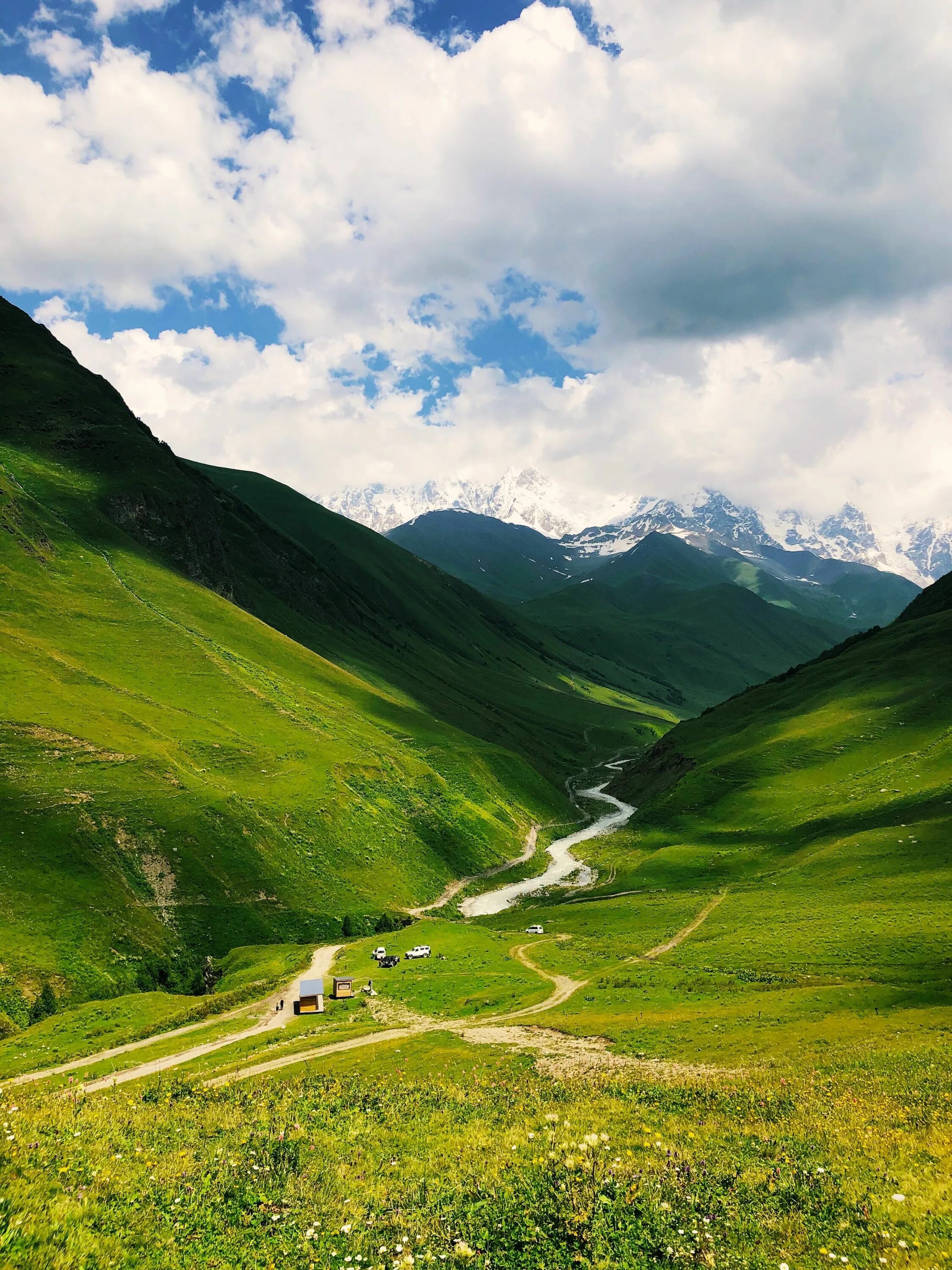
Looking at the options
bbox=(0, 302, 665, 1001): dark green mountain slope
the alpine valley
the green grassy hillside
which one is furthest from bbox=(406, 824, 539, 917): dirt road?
the green grassy hillside

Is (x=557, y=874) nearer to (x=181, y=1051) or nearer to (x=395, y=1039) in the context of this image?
(x=395, y=1039)

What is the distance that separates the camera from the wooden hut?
60.3m

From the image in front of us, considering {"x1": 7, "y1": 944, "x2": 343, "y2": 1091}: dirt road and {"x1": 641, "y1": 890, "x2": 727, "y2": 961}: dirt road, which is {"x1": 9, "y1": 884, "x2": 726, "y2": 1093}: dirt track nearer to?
{"x1": 7, "y1": 944, "x2": 343, "y2": 1091}: dirt road

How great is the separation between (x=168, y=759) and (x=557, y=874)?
79.6 m

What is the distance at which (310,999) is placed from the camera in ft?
201

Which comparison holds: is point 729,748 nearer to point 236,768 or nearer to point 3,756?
point 236,768

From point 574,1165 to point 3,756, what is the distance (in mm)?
93992

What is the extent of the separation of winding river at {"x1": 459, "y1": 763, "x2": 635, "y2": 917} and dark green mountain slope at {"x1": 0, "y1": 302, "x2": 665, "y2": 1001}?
9075 millimetres

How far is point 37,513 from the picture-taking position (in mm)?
152875

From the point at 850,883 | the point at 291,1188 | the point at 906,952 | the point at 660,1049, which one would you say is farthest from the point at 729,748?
the point at 291,1188

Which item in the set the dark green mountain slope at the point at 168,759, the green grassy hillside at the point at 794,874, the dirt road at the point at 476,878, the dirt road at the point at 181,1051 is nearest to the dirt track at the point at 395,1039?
the dirt road at the point at 181,1051

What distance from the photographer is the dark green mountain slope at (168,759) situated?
7719 centimetres

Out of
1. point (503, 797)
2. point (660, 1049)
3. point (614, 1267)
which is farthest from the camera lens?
point (503, 797)

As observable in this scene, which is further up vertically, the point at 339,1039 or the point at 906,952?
the point at 906,952
